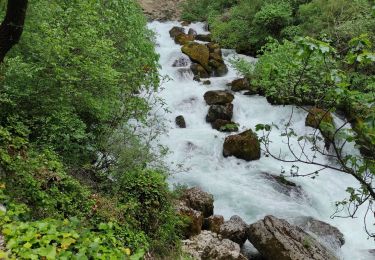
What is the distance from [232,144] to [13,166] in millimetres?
8430

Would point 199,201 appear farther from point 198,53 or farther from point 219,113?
point 198,53

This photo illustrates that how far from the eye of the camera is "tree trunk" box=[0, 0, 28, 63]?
489cm

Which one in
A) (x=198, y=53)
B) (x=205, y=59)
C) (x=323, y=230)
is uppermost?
(x=198, y=53)

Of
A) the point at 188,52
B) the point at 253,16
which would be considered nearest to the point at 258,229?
the point at 188,52

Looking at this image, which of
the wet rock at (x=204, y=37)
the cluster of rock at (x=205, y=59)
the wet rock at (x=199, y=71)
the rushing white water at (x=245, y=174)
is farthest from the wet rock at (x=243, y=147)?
the wet rock at (x=204, y=37)

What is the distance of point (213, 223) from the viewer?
9164 millimetres

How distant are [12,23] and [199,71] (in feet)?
47.4

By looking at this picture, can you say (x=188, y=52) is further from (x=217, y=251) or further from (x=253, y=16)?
(x=217, y=251)

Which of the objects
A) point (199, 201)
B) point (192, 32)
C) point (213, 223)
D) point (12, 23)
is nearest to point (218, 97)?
point (199, 201)

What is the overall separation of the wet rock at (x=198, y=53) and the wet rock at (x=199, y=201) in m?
10.8

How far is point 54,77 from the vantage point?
23.2ft

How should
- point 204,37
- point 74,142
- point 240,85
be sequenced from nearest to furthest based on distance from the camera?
point 74,142 < point 240,85 < point 204,37

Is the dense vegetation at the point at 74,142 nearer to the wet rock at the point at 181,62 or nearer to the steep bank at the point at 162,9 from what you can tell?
the wet rock at the point at 181,62

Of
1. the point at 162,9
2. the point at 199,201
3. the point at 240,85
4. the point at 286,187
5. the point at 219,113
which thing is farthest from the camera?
the point at 162,9
